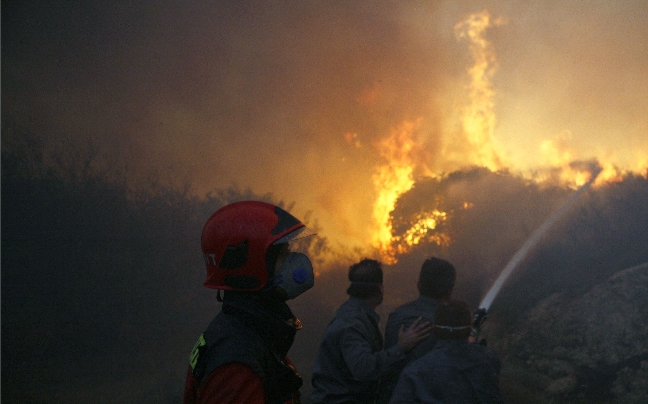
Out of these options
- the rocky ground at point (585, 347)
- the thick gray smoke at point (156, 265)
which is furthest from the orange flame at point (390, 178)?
the rocky ground at point (585, 347)

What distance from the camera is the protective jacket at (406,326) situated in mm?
3301

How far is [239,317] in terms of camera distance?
1857 millimetres

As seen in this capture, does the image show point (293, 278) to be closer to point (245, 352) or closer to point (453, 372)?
point (245, 352)

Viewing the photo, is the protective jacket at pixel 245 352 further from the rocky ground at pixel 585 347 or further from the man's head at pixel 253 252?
the rocky ground at pixel 585 347

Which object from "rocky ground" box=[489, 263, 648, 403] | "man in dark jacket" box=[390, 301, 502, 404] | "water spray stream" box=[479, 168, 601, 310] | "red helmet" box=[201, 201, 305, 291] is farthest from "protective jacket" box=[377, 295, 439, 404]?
"water spray stream" box=[479, 168, 601, 310]

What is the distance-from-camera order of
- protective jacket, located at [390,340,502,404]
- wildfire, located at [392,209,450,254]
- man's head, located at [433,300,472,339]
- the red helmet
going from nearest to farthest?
1. the red helmet
2. protective jacket, located at [390,340,502,404]
3. man's head, located at [433,300,472,339]
4. wildfire, located at [392,209,450,254]

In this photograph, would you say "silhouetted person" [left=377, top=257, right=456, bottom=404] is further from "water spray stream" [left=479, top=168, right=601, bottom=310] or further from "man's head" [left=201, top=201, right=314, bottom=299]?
"water spray stream" [left=479, top=168, right=601, bottom=310]

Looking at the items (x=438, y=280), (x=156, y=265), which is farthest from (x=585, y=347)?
(x=156, y=265)

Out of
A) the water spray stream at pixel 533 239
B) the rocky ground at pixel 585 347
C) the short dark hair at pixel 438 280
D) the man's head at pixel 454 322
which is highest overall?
the water spray stream at pixel 533 239

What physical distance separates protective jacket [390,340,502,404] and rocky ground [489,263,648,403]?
21.6 feet

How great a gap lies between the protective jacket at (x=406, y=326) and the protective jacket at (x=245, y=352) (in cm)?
148

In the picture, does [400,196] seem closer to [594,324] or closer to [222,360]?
[594,324]

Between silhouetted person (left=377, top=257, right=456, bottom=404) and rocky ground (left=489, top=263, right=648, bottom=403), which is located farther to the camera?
rocky ground (left=489, top=263, right=648, bottom=403)

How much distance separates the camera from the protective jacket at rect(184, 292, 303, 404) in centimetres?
160
